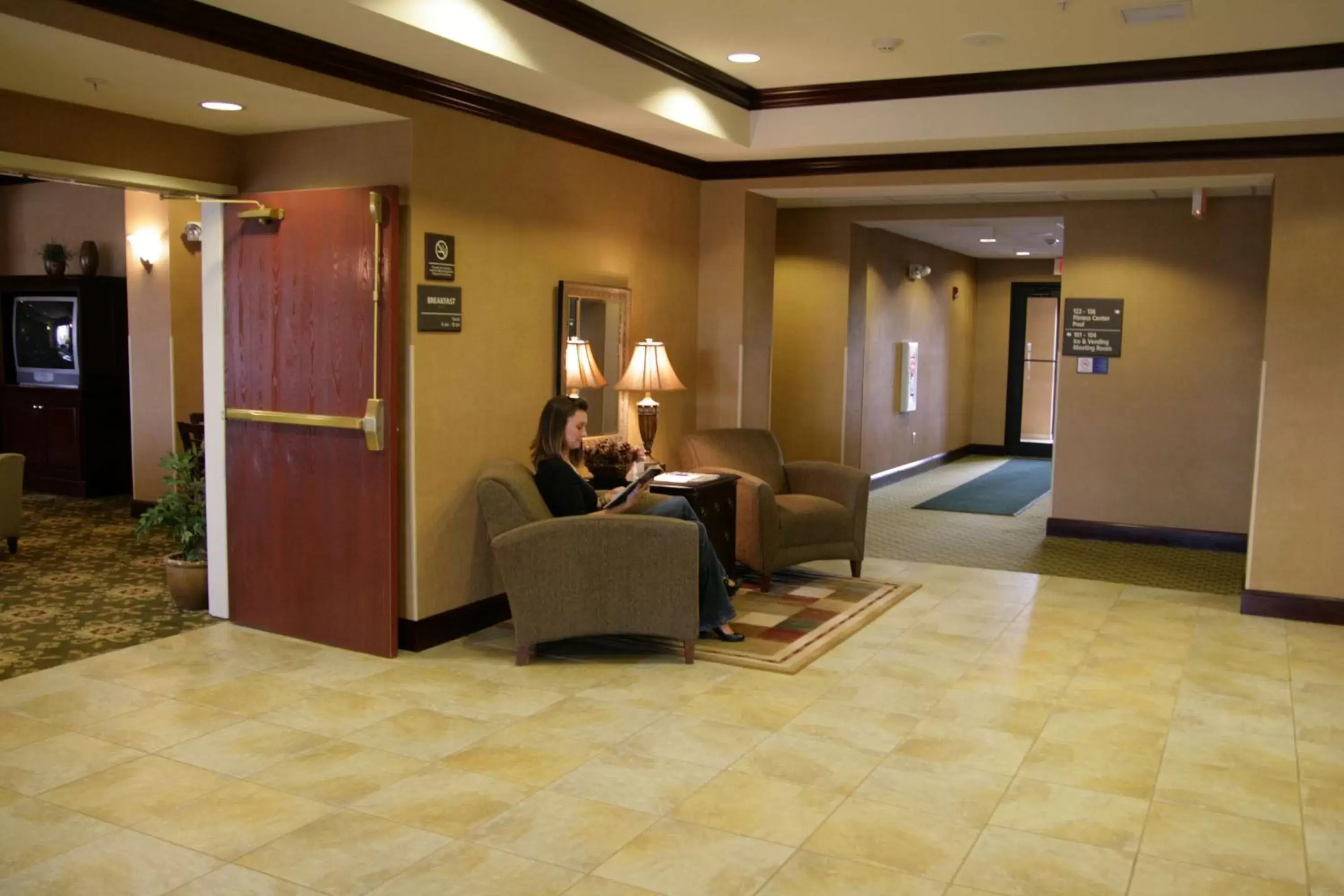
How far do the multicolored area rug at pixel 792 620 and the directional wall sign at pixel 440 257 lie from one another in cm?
180

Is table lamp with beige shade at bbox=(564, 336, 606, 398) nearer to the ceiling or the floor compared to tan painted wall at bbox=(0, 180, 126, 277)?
nearer to the floor

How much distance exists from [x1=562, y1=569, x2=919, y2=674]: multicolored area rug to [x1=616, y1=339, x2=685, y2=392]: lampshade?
1.28m

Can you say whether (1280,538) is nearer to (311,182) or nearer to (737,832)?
(737,832)

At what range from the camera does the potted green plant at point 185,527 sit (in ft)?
18.8

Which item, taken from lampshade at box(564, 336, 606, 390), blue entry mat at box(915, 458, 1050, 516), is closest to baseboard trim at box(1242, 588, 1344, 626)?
blue entry mat at box(915, 458, 1050, 516)

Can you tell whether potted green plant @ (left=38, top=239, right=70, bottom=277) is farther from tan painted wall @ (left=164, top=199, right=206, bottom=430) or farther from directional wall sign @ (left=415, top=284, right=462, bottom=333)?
directional wall sign @ (left=415, top=284, right=462, bottom=333)

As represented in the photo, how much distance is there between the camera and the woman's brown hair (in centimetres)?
521

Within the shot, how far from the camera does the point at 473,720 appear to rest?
168 inches

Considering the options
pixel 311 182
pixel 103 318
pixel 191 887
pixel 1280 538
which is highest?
pixel 311 182

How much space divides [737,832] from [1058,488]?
230 inches

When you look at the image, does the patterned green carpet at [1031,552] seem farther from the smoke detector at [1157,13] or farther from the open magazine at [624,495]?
the smoke detector at [1157,13]

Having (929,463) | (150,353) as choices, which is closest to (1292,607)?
(929,463)

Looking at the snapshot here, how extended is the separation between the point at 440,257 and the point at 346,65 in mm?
938

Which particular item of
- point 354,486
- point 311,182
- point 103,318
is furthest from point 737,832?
point 103,318
